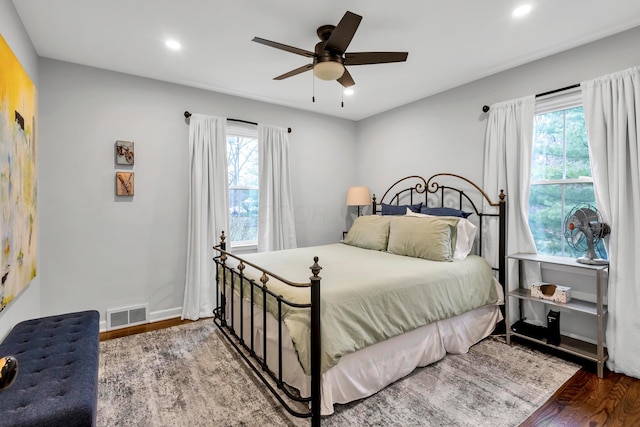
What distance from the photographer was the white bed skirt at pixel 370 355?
1935mm

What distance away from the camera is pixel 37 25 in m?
2.39

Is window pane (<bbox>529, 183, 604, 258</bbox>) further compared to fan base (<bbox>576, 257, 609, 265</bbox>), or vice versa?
window pane (<bbox>529, 183, 604, 258</bbox>)

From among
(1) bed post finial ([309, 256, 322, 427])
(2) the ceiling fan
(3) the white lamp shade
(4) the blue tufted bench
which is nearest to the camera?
(4) the blue tufted bench

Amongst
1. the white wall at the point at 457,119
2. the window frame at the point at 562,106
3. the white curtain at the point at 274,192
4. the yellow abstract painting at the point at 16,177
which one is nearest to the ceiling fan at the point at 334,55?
the white wall at the point at 457,119

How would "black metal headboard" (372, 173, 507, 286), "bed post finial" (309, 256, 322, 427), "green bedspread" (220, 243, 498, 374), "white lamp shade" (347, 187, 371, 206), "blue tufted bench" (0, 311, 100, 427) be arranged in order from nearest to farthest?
"blue tufted bench" (0, 311, 100, 427)
"bed post finial" (309, 256, 322, 427)
"green bedspread" (220, 243, 498, 374)
"black metal headboard" (372, 173, 507, 286)
"white lamp shade" (347, 187, 371, 206)

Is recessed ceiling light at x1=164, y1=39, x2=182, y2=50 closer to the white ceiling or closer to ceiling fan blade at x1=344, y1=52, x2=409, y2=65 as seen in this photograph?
the white ceiling

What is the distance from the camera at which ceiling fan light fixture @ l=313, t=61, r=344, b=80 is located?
2193 millimetres

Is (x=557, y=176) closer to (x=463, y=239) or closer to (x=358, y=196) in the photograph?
(x=463, y=239)

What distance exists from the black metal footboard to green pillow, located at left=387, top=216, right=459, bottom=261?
1402mm

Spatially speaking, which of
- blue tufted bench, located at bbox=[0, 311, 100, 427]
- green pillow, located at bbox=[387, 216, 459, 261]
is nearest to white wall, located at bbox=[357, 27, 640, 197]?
green pillow, located at bbox=[387, 216, 459, 261]

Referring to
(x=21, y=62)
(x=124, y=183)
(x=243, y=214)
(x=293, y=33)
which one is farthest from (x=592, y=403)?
(x=21, y=62)

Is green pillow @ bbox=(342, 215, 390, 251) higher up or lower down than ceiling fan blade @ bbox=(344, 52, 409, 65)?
lower down

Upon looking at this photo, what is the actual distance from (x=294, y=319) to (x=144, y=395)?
1232 millimetres

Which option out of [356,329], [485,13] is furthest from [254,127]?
[356,329]
